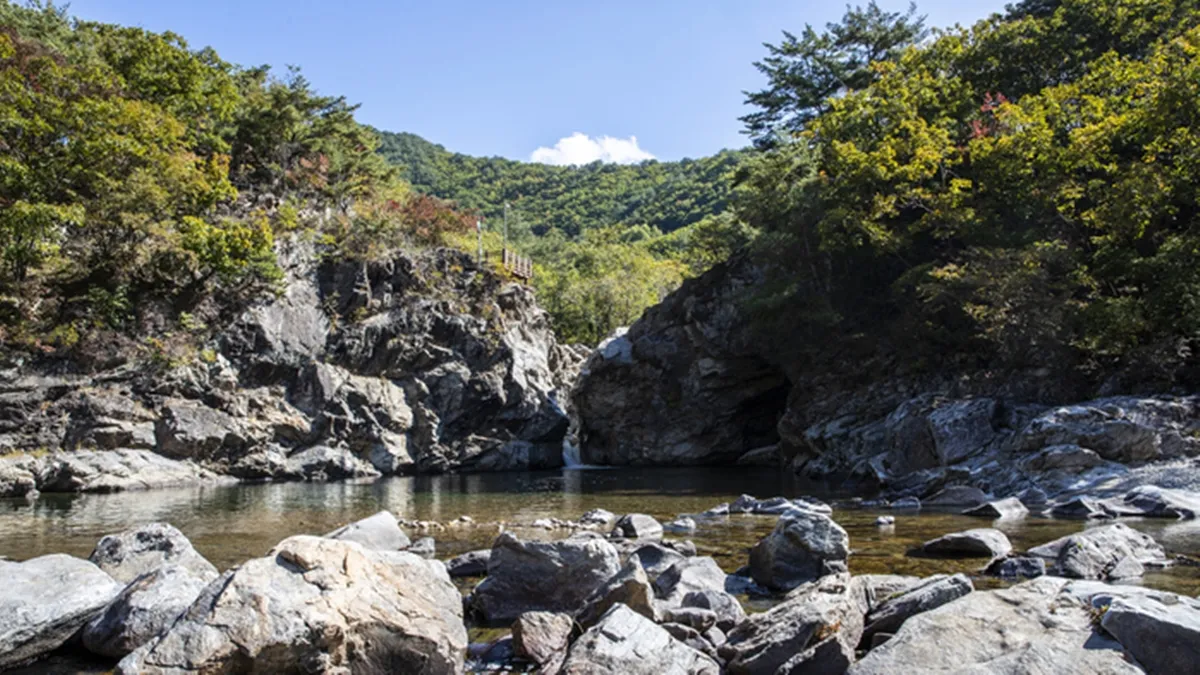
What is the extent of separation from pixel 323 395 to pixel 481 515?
72.6ft

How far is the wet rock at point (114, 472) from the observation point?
84.7 feet

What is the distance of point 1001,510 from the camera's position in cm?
1455

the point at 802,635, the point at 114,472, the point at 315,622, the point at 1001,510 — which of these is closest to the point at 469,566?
the point at 315,622

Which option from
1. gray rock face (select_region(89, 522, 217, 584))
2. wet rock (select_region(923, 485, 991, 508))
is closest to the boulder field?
gray rock face (select_region(89, 522, 217, 584))

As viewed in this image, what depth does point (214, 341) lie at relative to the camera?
35.1m

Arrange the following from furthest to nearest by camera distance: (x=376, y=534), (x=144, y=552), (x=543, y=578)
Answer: (x=376, y=534) → (x=144, y=552) → (x=543, y=578)

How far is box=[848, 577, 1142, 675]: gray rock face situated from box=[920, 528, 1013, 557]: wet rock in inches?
177

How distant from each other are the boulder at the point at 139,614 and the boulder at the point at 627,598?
147 inches

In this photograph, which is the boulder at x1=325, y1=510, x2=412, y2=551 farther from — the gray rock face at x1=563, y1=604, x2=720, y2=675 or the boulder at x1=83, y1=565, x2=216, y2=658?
the gray rock face at x1=563, y1=604, x2=720, y2=675

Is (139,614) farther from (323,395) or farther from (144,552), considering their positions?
(323,395)

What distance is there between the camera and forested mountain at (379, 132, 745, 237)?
334ft

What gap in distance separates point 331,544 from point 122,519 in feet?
46.0

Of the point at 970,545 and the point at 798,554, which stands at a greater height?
the point at 798,554

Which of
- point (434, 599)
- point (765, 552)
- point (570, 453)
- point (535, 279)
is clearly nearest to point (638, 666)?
point (434, 599)
